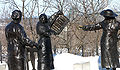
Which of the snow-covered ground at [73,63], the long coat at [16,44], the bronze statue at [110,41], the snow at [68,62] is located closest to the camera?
the long coat at [16,44]

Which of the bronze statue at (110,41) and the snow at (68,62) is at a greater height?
the bronze statue at (110,41)

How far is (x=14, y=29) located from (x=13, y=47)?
456mm

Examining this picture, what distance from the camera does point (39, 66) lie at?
6.30m

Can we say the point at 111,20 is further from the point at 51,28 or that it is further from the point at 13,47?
the point at 13,47

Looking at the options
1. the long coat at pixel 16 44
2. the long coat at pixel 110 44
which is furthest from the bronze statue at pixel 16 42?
the long coat at pixel 110 44

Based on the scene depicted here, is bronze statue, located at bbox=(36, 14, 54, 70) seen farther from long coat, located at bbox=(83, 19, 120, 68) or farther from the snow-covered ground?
long coat, located at bbox=(83, 19, 120, 68)

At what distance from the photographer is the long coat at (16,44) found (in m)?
4.70

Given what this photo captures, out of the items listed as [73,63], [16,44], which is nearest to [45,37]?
[16,44]

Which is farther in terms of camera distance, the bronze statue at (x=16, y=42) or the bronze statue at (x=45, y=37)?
the bronze statue at (x=45, y=37)

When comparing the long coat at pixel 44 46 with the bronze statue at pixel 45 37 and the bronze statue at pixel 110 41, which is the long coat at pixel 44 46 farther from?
the bronze statue at pixel 110 41

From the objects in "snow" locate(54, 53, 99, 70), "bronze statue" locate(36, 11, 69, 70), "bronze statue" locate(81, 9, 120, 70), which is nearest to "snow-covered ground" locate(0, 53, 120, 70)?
"snow" locate(54, 53, 99, 70)

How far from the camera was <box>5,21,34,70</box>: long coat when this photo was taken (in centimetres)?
470

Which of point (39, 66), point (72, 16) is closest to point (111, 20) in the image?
point (39, 66)

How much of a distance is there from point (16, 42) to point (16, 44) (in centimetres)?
5
